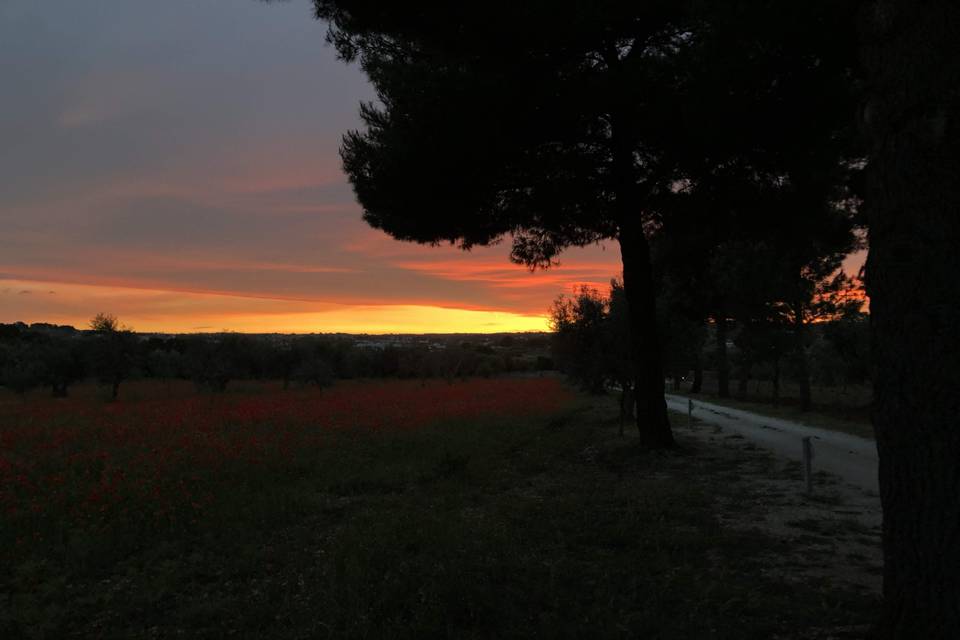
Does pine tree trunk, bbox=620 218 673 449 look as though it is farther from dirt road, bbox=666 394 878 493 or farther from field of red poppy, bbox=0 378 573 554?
field of red poppy, bbox=0 378 573 554

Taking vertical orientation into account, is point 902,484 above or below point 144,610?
above

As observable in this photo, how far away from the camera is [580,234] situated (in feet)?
54.1

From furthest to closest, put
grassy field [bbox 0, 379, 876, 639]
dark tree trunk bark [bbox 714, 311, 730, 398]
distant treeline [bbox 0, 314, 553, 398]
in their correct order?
1. distant treeline [bbox 0, 314, 553, 398]
2. dark tree trunk bark [bbox 714, 311, 730, 398]
3. grassy field [bbox 0, 379, 876, 639]

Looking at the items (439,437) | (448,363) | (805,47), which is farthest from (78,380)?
(805,47)

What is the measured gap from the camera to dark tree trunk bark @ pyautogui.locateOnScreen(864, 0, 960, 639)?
357cm

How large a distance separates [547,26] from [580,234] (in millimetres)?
7129

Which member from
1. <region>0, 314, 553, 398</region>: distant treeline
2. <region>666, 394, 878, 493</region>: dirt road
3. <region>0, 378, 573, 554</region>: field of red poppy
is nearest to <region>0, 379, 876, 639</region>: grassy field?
<region>0, 378, 573, 554</region>: field of red poppy

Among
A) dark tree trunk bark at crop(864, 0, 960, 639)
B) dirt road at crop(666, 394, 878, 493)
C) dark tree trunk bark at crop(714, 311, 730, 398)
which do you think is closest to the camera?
dark tree trunk bark at crop(864, 0, 960, 639)

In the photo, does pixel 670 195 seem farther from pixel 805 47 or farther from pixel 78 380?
pixel 78 380

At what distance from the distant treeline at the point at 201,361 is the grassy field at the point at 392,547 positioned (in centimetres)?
1136

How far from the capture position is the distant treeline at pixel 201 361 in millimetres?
44219

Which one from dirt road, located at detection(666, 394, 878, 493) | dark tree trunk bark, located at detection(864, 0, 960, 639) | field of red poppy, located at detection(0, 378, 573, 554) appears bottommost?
field of red poppy, located at detection(0, 378, 573, 554)

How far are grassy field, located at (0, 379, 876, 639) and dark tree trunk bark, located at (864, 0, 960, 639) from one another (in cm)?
117

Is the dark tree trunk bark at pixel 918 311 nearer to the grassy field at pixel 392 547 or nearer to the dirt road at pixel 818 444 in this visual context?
the grassy field at pixel 392 547
